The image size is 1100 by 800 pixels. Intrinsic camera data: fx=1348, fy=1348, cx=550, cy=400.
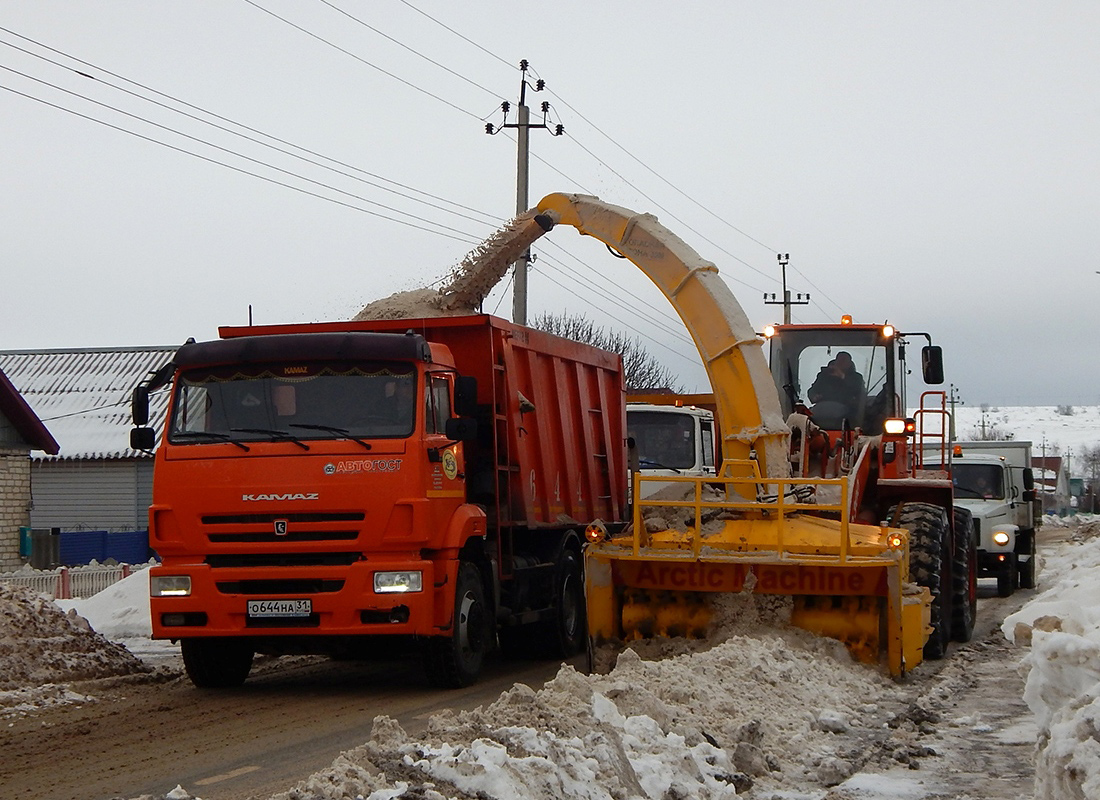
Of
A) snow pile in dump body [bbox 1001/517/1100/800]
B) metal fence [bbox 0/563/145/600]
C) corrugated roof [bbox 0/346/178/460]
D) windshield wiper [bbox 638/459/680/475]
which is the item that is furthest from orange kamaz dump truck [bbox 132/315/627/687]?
corrugated roof [bbox 0/346/178/460]

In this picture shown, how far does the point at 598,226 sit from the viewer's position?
12.6 metres

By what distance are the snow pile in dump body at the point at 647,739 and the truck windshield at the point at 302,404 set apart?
269 centimetres

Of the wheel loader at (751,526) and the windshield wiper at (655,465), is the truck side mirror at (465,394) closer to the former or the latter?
the wheel loader at (751,526)

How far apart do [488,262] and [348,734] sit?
19.1 ft

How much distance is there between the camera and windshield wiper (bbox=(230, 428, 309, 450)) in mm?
10219

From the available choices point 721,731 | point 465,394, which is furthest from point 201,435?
point 721,731

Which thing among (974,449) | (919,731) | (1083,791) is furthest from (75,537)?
(1083,791)

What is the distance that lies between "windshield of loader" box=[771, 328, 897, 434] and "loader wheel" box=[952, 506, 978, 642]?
1.58 meters

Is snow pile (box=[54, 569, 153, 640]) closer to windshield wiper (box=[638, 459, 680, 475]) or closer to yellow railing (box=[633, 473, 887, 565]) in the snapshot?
windshield wiper (box=[638, 459, 680, 475])

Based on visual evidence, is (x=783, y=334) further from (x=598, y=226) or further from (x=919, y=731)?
(x=919, y=731)

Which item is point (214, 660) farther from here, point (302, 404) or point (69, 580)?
point (69, 580)

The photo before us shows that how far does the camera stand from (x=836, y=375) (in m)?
13.8

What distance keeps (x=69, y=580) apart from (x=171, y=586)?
1234cm

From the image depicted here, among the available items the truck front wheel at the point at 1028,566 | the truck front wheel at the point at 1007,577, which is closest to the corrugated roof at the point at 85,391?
the truck front wheel at the point at 1028,566
